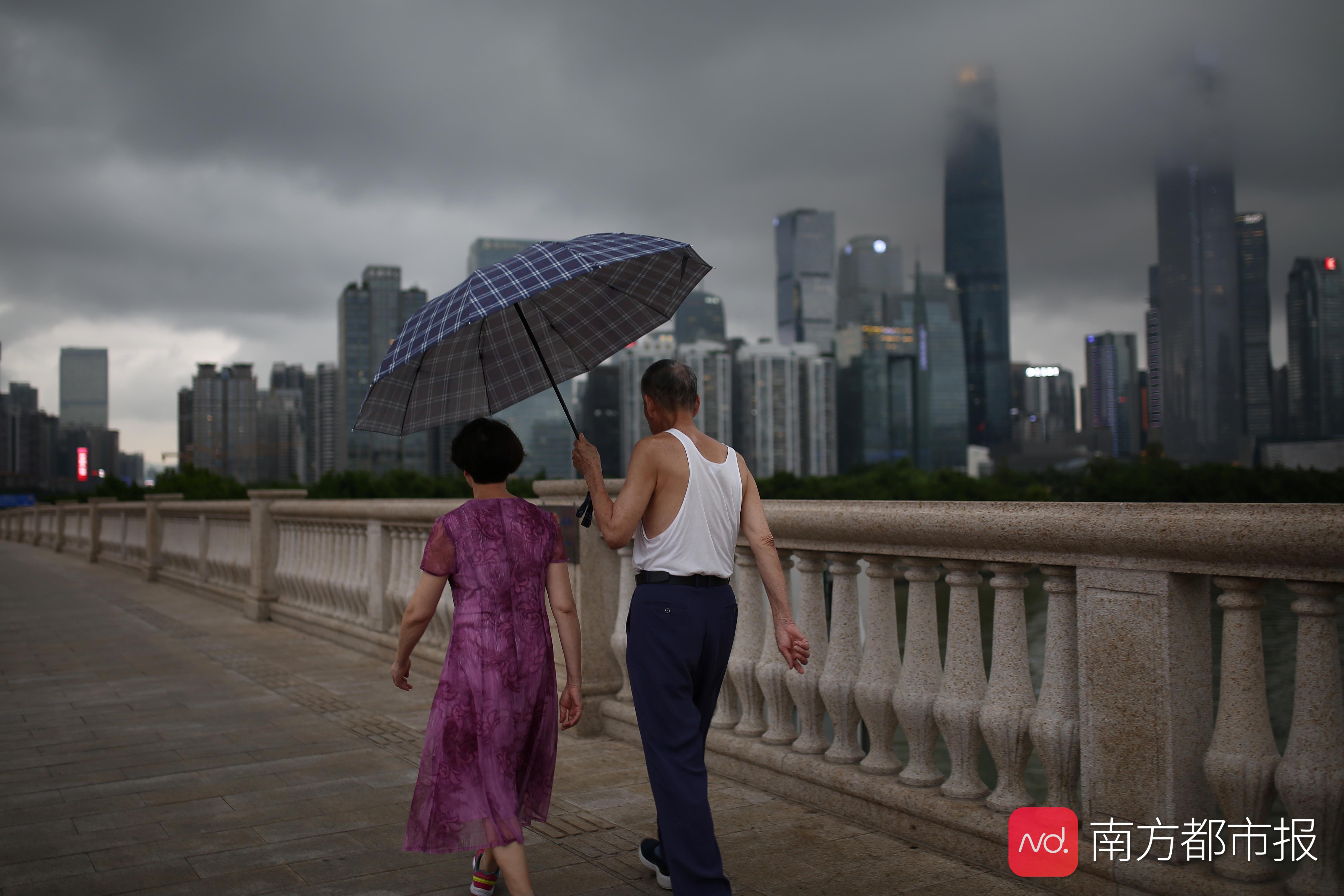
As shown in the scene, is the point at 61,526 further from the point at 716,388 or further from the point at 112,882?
the point at 716,388

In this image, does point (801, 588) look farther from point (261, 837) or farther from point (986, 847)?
point (261, 837)

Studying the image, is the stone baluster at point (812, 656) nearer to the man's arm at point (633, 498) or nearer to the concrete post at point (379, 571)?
the man's arm at point (633, 498)

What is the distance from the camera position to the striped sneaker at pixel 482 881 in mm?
3338

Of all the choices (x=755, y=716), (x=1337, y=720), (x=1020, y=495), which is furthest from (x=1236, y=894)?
(x=1020, y=495)

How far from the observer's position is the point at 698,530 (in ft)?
10.1

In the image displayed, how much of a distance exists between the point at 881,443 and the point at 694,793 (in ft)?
637

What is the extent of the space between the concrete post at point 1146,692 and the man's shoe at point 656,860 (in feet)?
4.57

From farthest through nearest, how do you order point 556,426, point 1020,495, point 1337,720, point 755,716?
point 556,426 → point 1020,495 → point 755,716 → point 1337,720

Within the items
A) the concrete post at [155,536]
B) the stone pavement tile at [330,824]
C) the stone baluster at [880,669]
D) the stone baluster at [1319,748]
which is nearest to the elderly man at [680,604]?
the stone baluster at [880,669]

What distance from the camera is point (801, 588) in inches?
170

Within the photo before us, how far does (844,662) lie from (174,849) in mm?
2742

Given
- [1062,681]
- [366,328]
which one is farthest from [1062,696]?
[366,328]

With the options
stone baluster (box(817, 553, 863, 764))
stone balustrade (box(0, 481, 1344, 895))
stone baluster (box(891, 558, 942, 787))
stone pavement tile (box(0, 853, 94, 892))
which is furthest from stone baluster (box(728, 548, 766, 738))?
stone pavement tile (box(0, 853, 94, 892))

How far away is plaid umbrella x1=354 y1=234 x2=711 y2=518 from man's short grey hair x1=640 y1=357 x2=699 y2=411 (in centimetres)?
30
